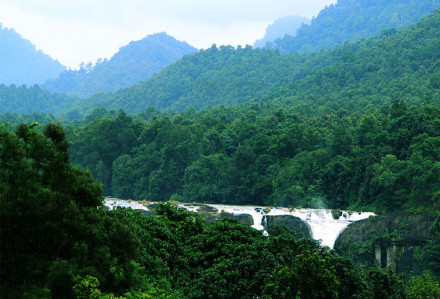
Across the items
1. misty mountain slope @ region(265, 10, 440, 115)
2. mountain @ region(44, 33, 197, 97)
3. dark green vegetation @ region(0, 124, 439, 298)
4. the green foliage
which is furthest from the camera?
mountain @ region(44, 33, 197, 97)

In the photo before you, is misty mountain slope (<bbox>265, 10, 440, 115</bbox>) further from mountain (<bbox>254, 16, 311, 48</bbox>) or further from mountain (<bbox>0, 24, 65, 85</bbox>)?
mountain (<bbox>0, 24, 65, 85</bbox>)

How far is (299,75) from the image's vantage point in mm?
75625

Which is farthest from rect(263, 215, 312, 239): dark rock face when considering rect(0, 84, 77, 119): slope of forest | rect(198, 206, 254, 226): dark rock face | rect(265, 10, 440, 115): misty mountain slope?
rect(0, 84, 77, 119): slope of forest

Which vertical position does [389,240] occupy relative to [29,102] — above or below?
below

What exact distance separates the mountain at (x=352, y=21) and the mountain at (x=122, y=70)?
1638 inches

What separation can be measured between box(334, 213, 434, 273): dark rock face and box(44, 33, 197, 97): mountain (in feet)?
386

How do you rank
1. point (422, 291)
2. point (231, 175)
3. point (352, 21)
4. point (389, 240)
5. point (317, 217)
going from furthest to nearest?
point (352, 21) < point (231, 175) < point (317, 217) < point (389, 240) < point (422, 291)

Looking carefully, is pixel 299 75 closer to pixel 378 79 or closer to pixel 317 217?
pixel 378 79

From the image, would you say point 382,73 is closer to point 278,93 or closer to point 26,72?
point 278,93

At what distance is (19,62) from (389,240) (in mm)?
178611

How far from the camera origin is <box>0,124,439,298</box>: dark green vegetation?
8.83 metres

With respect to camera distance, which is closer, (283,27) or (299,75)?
(299,75)

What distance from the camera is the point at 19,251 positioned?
8.89 meters

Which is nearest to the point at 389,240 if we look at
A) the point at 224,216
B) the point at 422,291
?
the point at 224,216
